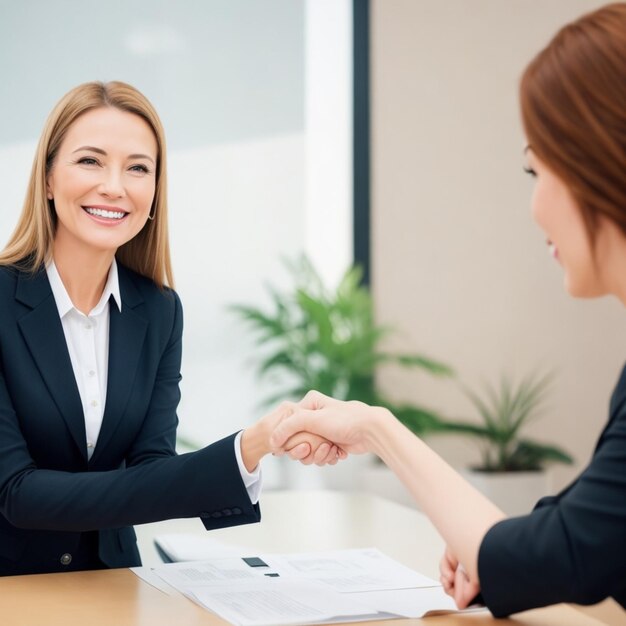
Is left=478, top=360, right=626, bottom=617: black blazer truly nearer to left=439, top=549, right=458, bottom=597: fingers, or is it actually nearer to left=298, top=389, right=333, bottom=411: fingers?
left=439, top=549, right=458, bottom=597: fingers

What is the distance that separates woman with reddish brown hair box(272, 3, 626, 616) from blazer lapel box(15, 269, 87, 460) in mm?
775

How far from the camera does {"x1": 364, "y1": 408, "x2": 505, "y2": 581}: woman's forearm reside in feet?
4.80

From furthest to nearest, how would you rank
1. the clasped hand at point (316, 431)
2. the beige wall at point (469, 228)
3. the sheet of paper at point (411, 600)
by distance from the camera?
the beige wall at point (469, 228) → the clasped hand at point (316, 431) → the sheet of paper at point (411, 600)

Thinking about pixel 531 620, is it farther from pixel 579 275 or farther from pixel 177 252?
pixel 177 252

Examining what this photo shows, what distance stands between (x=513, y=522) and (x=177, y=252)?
3660 millimetres

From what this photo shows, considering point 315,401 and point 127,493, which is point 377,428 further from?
point 127,493

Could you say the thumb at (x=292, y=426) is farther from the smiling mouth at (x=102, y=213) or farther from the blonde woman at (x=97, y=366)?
the smiling mouth at (x=102, y=213)

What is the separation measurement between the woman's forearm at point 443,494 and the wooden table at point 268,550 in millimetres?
150

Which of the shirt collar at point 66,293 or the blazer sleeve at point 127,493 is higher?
the shirt collar at point 66,293

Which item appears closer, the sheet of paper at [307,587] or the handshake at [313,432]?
the sheet of paper at [307,587]

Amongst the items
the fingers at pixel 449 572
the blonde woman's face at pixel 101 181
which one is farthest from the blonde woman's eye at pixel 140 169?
the fingers at pixel 449 572

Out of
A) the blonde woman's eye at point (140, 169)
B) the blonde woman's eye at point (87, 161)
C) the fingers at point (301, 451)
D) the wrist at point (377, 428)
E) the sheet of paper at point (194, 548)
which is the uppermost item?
the blonde woman's eye at point (87, 161)

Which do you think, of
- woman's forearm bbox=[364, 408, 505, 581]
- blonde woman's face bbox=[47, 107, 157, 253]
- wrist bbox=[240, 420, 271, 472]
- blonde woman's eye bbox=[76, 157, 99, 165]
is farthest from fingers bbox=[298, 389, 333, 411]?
blonde woman's eye bbox=[76, 157, 99, 165]

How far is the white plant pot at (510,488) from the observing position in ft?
15.5
